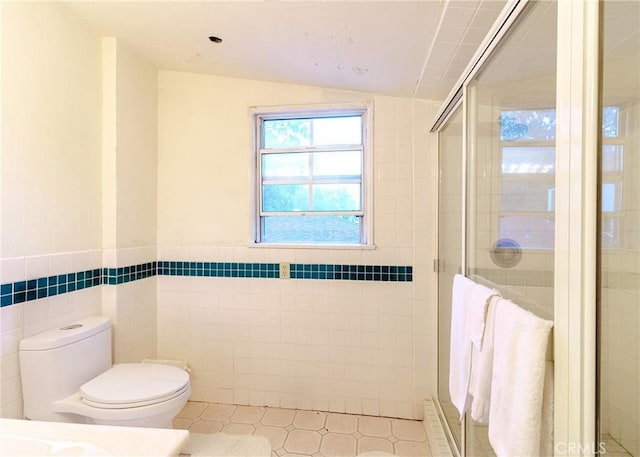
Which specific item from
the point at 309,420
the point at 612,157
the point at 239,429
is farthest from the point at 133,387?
the point at 612,157

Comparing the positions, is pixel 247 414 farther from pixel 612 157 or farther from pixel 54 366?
pixel 612 157

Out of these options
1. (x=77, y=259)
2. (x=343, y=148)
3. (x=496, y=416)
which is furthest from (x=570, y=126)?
(x=77, y=259)

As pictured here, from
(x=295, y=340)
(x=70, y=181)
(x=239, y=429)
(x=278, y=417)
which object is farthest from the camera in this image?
(x=295, y=340)

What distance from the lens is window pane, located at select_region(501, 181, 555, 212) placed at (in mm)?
937

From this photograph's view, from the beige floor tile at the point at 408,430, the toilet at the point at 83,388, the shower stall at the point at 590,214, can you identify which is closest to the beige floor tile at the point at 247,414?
the toilet at the point at 83,388

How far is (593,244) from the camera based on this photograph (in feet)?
2.09

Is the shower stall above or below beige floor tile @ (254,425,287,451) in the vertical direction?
above

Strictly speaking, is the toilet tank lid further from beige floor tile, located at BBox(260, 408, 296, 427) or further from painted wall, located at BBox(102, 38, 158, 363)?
beige floor tile, located at BBox(260, 408, 296, 427)

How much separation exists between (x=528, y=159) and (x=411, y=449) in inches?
63.1

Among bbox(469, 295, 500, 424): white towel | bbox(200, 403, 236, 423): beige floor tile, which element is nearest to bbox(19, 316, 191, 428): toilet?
bbox(200, 403, 236, 423): beige floor tile

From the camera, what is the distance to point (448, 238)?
1.76 m

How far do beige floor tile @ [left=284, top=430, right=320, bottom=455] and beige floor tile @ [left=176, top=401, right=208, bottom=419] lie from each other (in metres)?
0.65

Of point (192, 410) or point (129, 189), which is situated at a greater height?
point (129, 189)

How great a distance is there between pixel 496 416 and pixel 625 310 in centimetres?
40
